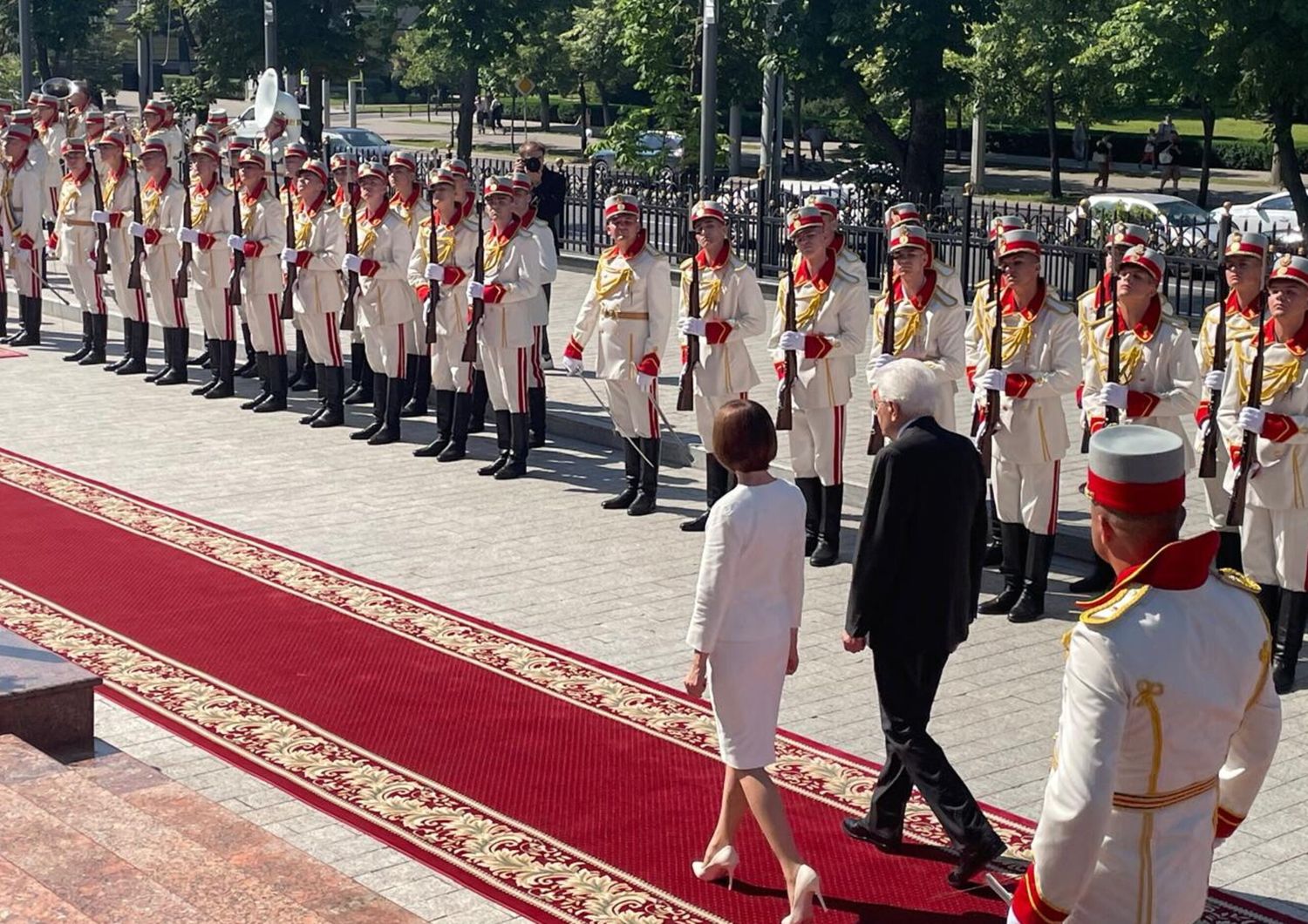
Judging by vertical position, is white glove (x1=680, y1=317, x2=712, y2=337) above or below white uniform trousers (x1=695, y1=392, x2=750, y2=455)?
above

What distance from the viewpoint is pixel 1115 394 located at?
393 inches

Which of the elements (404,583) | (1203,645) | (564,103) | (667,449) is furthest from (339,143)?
(1203,645)

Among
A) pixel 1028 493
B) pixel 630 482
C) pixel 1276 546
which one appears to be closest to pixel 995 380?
pixel 1028 493

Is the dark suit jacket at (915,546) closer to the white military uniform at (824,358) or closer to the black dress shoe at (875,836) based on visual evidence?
the black dress shoe at (875,836)

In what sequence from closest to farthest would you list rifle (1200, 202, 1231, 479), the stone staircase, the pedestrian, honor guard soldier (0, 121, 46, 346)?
the stone staircase, the pedestrian, rifle (1200, 202, 1231, 479), honor guard soldier (0, 121, 46, 346)

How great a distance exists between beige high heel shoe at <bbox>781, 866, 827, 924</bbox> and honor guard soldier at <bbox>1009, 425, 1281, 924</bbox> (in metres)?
1.93

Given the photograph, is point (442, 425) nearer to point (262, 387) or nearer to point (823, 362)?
point (262, 387)

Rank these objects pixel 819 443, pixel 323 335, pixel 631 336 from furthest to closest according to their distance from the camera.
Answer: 1. pixel 323 335
2. pixel 631 336
3. pixel 819 443

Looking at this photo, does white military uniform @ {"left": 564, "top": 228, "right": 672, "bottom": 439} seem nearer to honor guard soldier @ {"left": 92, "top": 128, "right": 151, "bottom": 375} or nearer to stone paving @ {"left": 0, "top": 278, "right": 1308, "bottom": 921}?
stone paving @ {"left": 0, "top": 278, "right": 1308, "bottom": 921}

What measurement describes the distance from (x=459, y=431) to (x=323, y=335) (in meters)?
1.64

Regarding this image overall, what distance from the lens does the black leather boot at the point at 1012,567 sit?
1045cm

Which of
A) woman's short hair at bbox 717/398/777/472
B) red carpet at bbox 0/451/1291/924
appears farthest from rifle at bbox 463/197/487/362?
woman's short hair at bbox 717/398/777/472

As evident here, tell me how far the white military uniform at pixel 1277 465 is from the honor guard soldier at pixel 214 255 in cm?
911

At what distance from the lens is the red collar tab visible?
4.30 metres
